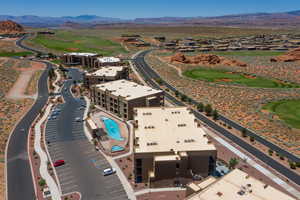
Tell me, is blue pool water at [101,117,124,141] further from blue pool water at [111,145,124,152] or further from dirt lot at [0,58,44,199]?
dirt lot at [0,58,44,199]

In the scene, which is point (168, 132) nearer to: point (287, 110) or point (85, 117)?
point (85, 117)

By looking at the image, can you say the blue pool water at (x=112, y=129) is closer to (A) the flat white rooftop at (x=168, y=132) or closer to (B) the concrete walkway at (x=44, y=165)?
(A) the flat white rooftop at (x=168, y=132)

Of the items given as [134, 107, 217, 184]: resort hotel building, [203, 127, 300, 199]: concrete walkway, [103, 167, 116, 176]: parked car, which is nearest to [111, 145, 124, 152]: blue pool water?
[103, 167, 116, 176]: parked car

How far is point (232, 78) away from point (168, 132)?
390ft

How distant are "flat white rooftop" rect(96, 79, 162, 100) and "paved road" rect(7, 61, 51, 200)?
115 ft

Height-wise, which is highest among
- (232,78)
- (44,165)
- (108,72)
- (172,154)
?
(108,72)

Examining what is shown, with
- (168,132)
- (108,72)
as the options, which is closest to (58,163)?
(168,132)

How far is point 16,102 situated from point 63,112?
30.9 m

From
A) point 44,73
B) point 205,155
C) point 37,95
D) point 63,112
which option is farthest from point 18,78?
point 205,155

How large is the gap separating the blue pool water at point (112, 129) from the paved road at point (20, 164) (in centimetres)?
2847

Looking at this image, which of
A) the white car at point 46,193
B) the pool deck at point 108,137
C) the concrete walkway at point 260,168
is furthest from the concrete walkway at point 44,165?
the concrete walkway at point 260,168

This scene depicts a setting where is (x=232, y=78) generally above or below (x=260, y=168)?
above

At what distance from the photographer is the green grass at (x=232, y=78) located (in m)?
157

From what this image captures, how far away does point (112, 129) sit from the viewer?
9106 centimetres
